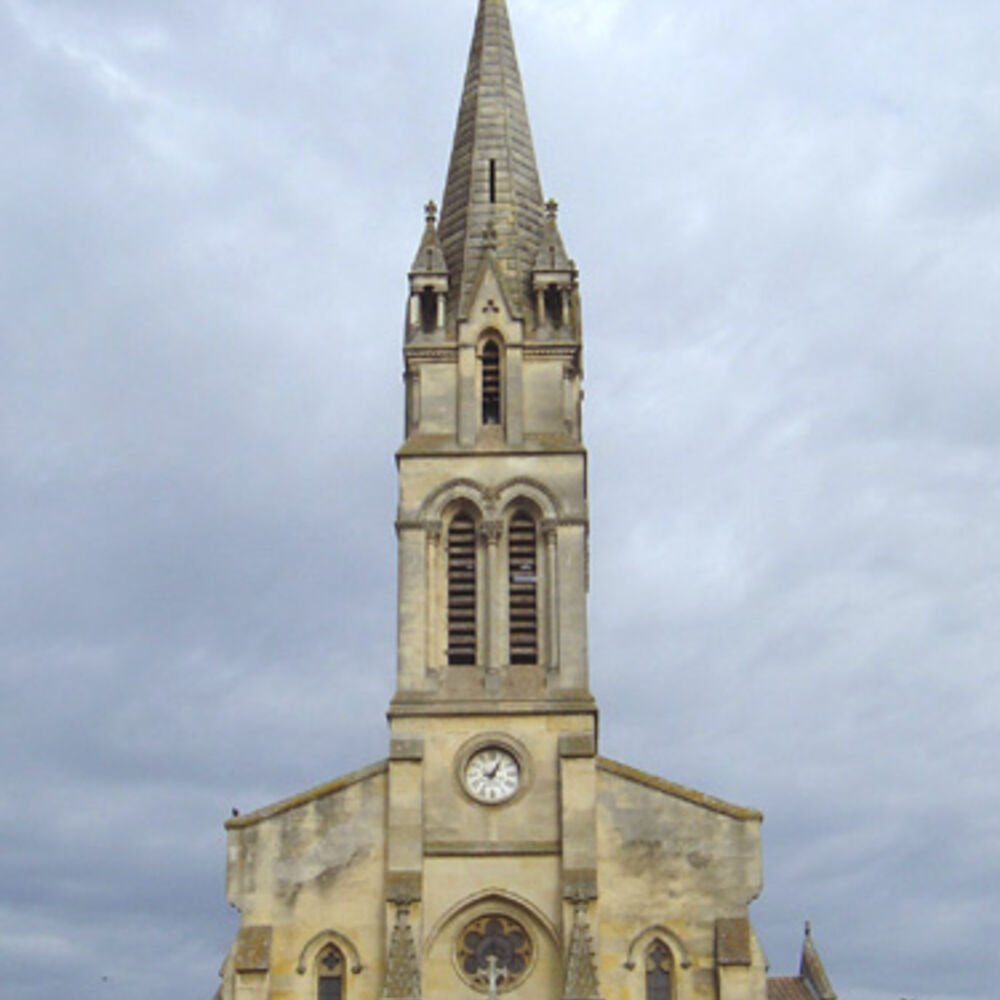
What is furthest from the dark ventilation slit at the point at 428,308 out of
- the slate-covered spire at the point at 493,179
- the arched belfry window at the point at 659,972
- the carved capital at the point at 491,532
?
the arched belfry window at the point at 659,972

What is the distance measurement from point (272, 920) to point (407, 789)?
11.3 feet

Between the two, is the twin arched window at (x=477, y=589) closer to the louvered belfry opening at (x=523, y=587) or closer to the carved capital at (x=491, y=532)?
the louvered belfry opening at (x=523, y=587)

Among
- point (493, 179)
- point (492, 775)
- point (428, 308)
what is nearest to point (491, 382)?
point (428, 308)

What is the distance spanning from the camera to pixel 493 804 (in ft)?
114

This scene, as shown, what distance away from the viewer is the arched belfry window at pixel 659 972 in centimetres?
3322

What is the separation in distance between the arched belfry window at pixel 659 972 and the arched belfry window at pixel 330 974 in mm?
5588

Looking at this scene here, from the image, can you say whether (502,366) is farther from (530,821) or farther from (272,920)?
(272,920)

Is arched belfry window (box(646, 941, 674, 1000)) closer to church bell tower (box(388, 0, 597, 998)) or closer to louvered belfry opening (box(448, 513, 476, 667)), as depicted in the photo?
church bell tower (box(388, 0, 597, 998))

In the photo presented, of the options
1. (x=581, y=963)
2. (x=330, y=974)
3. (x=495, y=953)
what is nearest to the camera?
(x=581, y=963)

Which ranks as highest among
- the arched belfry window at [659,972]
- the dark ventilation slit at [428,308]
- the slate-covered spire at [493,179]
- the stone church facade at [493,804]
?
the slate-covered spire at [493,179]

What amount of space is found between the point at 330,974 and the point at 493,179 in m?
18.3

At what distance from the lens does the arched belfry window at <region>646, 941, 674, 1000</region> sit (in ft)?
109

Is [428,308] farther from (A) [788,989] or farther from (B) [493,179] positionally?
(A) [788,989]

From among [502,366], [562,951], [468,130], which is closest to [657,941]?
[562,951]
